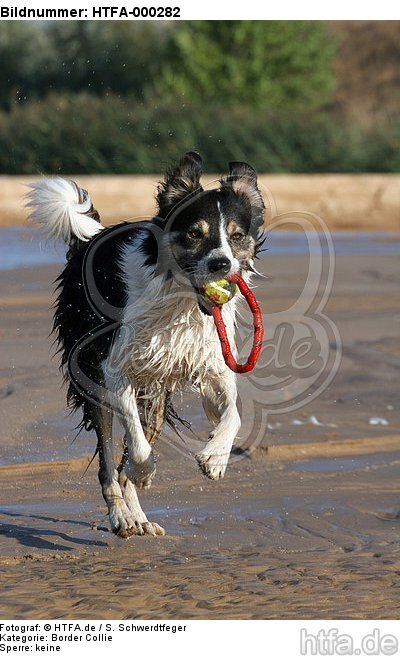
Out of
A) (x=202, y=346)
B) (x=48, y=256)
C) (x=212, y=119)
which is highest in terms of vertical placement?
(x=212, y=119)

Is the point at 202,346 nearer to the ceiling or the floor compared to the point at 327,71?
nearer to the floor

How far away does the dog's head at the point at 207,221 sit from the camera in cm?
566

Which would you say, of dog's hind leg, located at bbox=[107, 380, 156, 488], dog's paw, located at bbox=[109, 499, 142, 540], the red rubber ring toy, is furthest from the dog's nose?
dog's paw, located at bbox=[109, 499, 142, 540]

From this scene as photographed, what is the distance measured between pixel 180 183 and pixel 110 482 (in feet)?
4.90

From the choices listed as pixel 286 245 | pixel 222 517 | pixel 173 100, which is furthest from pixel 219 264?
pixel 173 100

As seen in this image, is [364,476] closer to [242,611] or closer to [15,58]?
[242,611]

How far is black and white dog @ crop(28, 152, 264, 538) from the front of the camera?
5.77 metres

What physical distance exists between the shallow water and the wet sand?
592 cm

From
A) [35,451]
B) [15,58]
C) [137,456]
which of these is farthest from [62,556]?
[15,58]

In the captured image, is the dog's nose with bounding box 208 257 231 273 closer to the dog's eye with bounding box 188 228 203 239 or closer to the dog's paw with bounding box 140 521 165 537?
the dog's eye with bounding box 188 228 203 239

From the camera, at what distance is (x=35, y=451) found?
742 cm

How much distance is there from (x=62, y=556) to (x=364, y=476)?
6.75 feet

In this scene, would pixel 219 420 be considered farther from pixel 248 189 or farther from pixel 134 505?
pixel 248 189

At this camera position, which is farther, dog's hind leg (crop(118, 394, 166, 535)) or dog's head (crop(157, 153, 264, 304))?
dog's hind leg (crop(118, 394, 166, 535))
